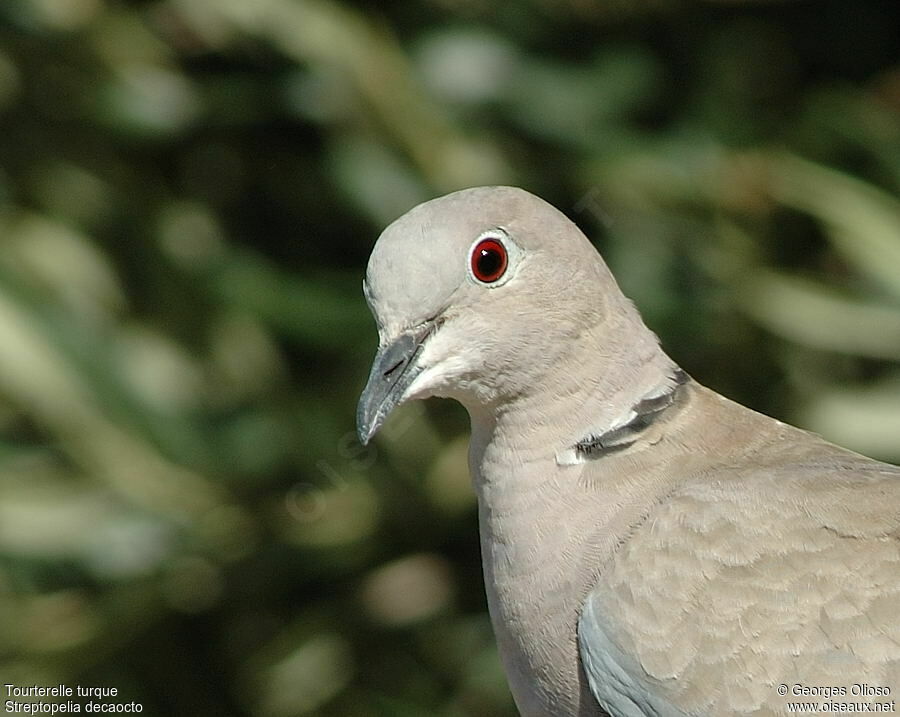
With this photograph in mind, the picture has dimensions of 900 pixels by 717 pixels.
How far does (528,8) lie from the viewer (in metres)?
3.21

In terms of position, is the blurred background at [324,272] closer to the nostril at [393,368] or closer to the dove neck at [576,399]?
the dove neck at [576,399]

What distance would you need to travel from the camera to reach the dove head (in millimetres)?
1759

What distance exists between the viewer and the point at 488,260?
1824mm

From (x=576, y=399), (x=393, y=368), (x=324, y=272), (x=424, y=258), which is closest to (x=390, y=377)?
(x=393, y=368)

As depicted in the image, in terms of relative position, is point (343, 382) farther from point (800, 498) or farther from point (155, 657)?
point (800, 498)

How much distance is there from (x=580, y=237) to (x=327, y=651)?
5.19 feet

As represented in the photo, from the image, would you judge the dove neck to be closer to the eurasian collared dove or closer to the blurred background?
the eurasian collared dove

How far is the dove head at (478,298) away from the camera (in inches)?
69.2

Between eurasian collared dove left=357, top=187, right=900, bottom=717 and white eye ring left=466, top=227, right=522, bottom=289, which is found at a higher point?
white eye ring left=466, top=227, right=522, bottom=289

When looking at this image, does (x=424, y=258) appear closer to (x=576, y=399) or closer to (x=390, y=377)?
(x=390, y=377)

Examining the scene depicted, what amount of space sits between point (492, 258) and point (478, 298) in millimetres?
57

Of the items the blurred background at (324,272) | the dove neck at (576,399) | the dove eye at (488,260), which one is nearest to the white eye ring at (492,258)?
the dove eye at (488,260)

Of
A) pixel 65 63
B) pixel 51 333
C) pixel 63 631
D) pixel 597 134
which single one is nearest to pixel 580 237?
pixel 597 134

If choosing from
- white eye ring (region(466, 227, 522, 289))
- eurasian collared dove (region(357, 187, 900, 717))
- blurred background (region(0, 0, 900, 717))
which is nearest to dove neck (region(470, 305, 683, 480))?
eurasian collared dove (region(357, 187, 900, 717))
